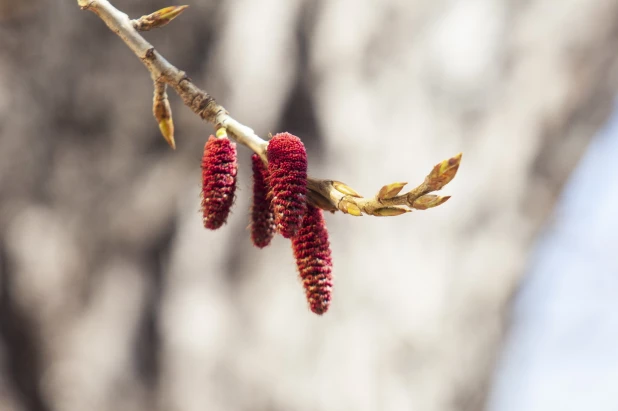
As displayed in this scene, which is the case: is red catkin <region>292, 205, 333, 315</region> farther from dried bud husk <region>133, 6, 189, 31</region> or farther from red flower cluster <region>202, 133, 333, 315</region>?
dried bud husk <region>133, 6, 189, 31</region>

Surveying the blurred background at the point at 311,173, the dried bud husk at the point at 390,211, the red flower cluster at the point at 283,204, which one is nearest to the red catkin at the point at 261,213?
the red flower cluster at the point at 283,204

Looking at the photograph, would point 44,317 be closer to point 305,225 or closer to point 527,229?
point 305,225

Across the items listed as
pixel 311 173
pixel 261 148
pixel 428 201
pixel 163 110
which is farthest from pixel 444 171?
pixel 311 173

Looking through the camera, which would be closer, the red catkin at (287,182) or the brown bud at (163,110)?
the red catkin at (287,182)

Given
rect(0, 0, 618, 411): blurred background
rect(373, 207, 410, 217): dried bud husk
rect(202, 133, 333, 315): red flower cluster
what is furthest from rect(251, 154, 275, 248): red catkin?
rect(0, 0, 618, 411): blurred background

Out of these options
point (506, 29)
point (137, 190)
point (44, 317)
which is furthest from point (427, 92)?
point (44, 317)

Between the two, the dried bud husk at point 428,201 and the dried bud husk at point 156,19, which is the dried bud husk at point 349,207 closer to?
the dried bud husk at point 428,201

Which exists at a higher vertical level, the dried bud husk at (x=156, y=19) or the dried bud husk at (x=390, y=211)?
the dried bud husk at (x=156, y=19)
